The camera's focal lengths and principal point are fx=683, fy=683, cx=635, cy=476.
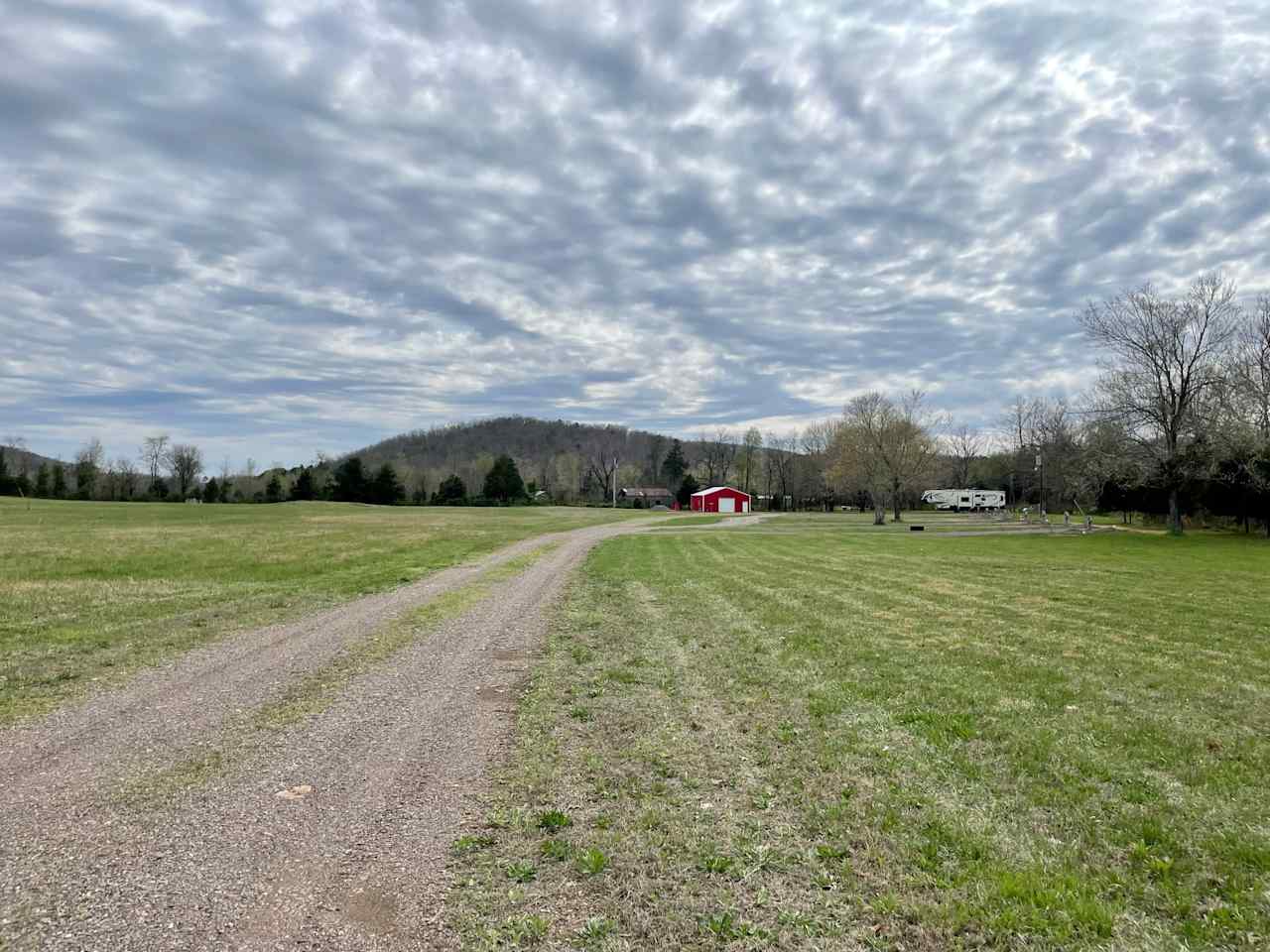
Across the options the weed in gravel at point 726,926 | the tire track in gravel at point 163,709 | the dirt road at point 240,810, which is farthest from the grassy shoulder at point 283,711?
the weed in gravel at point 726,926

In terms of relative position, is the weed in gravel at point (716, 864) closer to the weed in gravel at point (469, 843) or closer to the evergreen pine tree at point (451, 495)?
the weed in gravel at point (469, 843)

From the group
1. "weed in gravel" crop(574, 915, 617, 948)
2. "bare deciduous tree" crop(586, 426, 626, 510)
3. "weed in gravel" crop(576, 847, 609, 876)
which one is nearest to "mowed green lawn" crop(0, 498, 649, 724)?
"weed in gravel" crop(576, 847, 609, 876)

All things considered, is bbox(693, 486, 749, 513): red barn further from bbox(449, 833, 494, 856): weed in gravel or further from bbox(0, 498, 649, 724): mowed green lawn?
bbox(449, 833, 494, 856): weed in gravel

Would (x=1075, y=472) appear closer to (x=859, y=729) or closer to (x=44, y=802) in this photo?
(x=859, y=729)

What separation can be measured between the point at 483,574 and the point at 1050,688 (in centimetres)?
1392

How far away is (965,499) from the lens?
92.8m

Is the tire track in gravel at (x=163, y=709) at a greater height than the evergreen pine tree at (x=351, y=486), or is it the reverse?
the evergreen pine tree at (x=351, y=486)

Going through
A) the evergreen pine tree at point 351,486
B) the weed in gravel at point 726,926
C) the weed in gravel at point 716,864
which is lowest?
the weed in gravel at point 726,926

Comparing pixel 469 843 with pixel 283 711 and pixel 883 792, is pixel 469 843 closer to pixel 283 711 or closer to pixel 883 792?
pixel 883 792

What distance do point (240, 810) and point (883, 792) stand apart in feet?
14.1

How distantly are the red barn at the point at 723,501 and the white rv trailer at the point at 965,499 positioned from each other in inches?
1186

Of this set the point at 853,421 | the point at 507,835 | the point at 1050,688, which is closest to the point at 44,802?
the point at 507,835

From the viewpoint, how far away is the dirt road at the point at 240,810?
3242mm

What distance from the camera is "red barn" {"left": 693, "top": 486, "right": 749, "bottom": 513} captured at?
8850 centimetres
